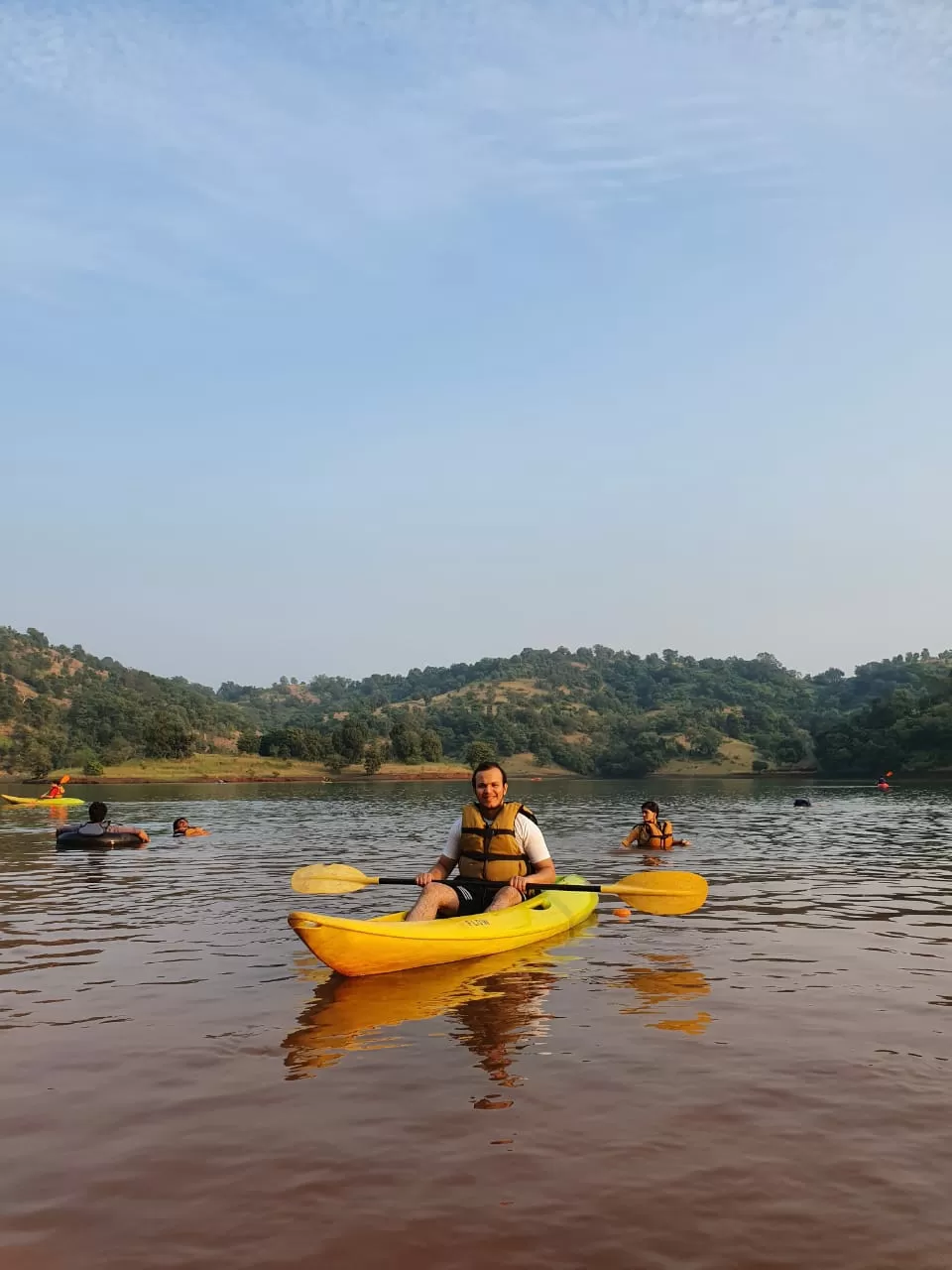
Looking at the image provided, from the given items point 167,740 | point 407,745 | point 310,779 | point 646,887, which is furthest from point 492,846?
point 407,745

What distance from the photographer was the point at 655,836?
26047 mm

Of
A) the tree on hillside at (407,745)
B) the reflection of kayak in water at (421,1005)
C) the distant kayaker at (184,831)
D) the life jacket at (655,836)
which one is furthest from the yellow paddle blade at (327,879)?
the tree on hillside at (407,745)

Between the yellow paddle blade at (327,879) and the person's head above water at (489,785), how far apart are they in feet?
8.66

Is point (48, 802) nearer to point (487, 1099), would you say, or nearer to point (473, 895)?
point (473, 895)

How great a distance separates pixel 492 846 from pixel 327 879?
3087 mm

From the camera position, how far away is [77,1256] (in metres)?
4.88

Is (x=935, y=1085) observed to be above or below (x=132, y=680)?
below

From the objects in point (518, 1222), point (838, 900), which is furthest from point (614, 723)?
point (518, 1222)

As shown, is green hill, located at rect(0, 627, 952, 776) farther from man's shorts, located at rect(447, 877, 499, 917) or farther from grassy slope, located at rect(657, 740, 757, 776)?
man's shorts, located at rect(447, 877, 499, 917)

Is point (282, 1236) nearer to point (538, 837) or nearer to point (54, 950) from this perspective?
point (538, 837)

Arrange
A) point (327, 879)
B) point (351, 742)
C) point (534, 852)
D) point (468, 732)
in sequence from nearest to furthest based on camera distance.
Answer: point (534, 852) → point (327, 879) → point (351, 742) → point (468, 732)

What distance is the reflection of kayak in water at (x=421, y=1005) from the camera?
8516 mm

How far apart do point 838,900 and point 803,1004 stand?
8.21 meters

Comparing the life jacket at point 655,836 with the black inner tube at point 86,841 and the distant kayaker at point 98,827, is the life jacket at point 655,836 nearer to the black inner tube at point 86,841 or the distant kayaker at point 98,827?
the distant kayaker at point 98,827
